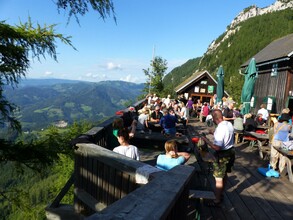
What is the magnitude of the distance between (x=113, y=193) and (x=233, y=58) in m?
125

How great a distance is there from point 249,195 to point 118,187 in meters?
3.65

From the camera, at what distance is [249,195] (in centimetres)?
596

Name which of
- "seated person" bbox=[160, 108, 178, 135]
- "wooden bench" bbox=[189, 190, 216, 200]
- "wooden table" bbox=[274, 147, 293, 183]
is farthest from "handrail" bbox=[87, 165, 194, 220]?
"seated person" bbox=[160, 108, 178, 135]

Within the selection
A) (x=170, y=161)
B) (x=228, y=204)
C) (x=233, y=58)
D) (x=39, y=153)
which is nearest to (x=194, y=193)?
(x=170, y=161)

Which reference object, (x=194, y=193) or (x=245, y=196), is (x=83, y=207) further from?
(x=245, y=196)

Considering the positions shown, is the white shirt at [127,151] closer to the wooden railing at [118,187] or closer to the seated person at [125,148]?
the seated person at [125,148]

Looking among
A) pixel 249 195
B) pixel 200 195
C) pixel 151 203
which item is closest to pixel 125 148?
pixel 200 195

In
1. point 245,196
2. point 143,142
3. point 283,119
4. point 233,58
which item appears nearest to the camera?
point 245,196

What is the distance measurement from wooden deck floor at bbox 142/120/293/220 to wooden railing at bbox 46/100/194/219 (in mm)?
1845

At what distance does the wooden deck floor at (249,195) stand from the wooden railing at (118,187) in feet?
6.05

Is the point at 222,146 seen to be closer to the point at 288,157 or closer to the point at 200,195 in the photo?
the point at 200,195

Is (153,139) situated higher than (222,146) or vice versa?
(222,146)

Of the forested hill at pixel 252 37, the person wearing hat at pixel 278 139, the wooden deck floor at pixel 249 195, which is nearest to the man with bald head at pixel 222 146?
the wooden deck floor at pixel 249 195

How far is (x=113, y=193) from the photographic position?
12.6ft
